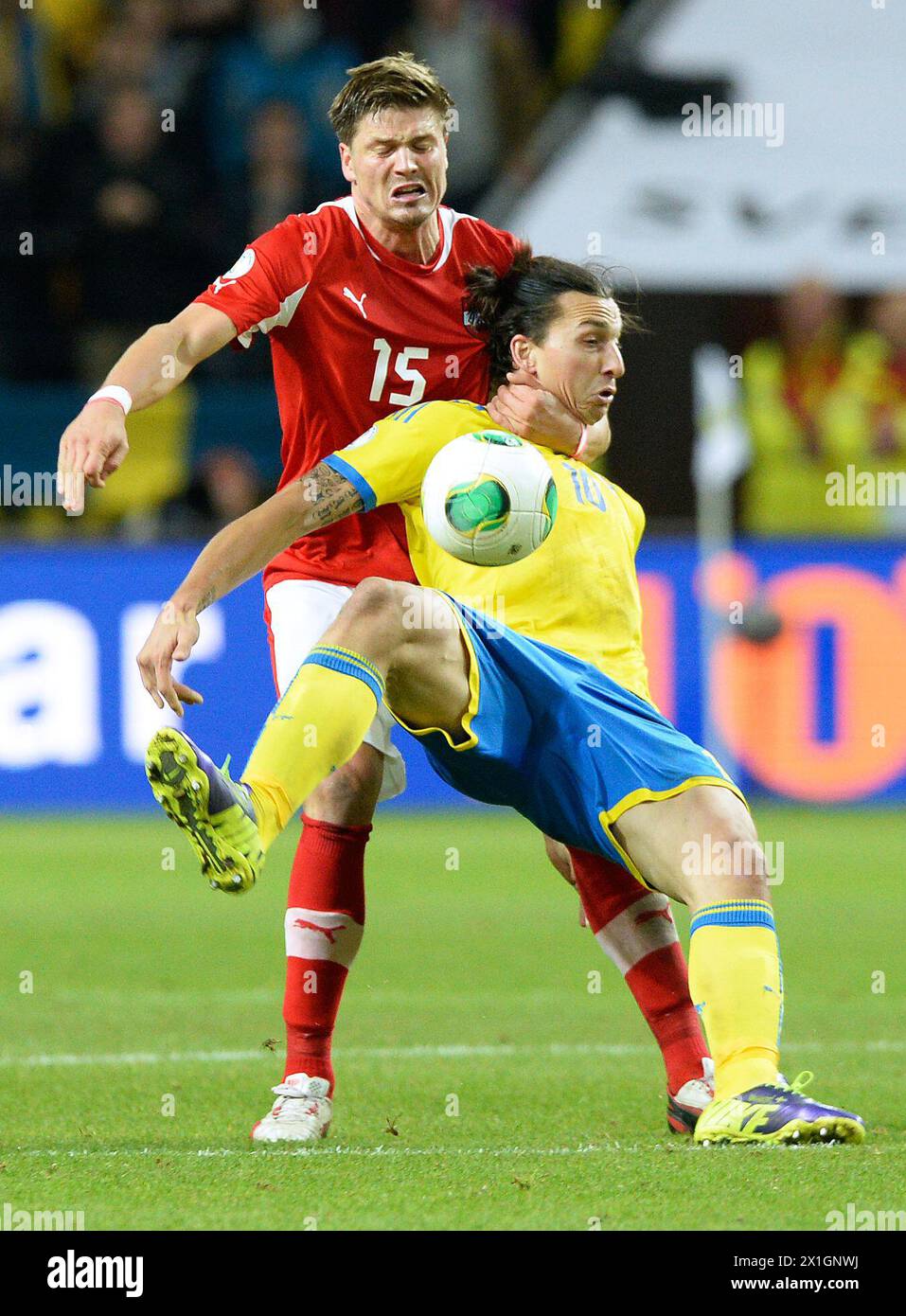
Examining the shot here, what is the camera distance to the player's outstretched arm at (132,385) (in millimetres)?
4020

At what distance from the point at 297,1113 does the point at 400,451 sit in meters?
1.47

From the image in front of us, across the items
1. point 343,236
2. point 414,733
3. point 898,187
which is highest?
point 898,187

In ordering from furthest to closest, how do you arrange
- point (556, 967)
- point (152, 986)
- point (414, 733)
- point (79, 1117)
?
point (556, 967) → point (152, 986) → point (79, 1117) → point (414, 733)

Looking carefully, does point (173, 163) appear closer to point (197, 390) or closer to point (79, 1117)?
point (197, 390)

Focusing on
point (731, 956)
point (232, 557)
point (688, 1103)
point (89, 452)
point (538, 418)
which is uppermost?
point (538, 418)

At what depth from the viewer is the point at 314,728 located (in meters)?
3.98

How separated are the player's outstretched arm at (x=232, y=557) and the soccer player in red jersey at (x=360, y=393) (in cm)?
36

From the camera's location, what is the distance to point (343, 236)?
511cm

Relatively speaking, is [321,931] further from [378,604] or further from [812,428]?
[812,428]

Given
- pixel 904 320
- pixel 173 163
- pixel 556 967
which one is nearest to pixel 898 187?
pixel 904 320

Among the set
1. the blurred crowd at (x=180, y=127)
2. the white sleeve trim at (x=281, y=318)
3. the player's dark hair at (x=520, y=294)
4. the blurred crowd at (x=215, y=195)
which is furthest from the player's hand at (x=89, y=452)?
the blurred crowd at (x=180, y=127)

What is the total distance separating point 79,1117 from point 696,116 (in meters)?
10.4

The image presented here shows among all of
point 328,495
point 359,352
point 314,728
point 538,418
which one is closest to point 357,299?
point 359,352
